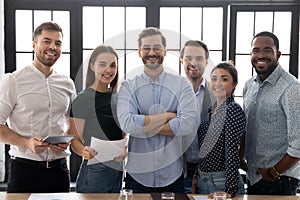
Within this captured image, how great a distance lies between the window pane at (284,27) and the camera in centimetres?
401

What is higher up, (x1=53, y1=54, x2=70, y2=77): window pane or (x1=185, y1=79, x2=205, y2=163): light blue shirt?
(x1=53, y1=54, x2=70, y2=77): window pane

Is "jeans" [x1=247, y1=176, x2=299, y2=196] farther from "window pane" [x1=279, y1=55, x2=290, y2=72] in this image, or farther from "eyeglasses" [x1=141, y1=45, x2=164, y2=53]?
"window pane" [x1=279, y1=55, x2=290, y2=72]

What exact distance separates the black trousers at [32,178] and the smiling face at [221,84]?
0.99 meters

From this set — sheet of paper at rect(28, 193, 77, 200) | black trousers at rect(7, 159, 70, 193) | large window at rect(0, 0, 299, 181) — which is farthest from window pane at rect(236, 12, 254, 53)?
sheet of paper at rect(28, 193, 77, 200)

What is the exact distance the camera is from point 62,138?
2.16 m

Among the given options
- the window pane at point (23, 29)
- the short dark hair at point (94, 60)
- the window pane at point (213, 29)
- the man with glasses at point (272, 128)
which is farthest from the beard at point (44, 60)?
the window pane at point (213, 29)

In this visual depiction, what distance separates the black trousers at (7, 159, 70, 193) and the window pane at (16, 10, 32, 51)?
1752mm

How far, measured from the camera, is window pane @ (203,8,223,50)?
13.2ft

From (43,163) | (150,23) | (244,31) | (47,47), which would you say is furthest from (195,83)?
(244,31)

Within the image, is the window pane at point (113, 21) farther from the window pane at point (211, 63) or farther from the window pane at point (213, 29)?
the window pane at point (211, 63)

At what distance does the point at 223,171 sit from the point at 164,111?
427 millimetres

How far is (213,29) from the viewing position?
13.3ft

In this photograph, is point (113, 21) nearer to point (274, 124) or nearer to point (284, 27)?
point (284, 27)

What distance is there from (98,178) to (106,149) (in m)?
0.17
